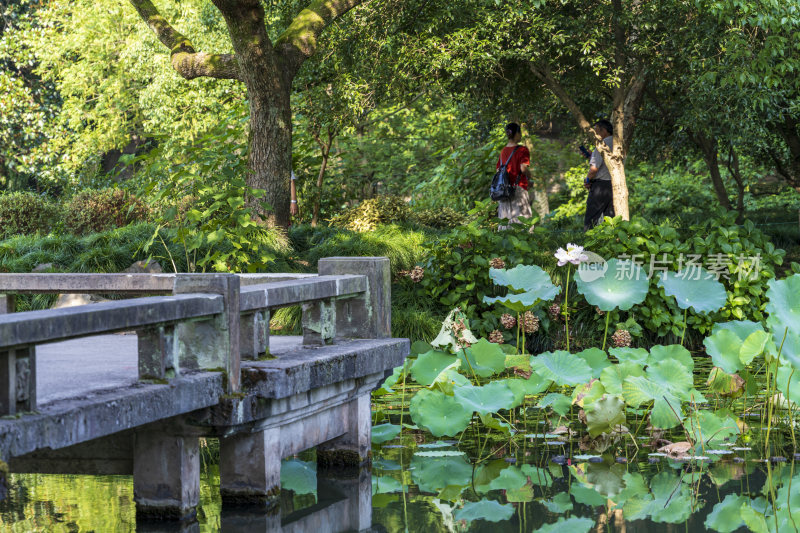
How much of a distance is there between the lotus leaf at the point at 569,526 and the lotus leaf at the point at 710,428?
1.52m

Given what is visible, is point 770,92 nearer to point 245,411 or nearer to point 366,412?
point 366,412

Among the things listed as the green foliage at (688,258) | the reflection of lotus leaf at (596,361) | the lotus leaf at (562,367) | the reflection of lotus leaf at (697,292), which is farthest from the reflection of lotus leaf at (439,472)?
the green foliage at (688,258)

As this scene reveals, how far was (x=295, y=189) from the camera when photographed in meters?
15.6

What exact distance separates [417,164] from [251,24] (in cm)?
1202

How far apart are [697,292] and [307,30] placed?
19.3 feet

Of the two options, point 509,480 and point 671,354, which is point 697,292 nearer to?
point 671,354

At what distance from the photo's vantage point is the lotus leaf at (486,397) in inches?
198

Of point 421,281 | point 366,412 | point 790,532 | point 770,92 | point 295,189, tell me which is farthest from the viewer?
point 295,189

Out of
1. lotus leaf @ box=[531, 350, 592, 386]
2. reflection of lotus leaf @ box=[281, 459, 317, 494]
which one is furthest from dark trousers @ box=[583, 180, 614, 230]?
reflection of lotus leaf @ box=[281, 459, 317, 494]

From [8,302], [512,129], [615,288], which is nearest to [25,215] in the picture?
[512,129]

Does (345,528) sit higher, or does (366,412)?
(366,412)

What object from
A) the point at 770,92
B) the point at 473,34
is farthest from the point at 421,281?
the point at 770,92

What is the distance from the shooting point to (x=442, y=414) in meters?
5.23

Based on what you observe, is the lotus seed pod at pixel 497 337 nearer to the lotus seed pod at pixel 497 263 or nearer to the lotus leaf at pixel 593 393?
the lotus seed pod at pixel 497 263
